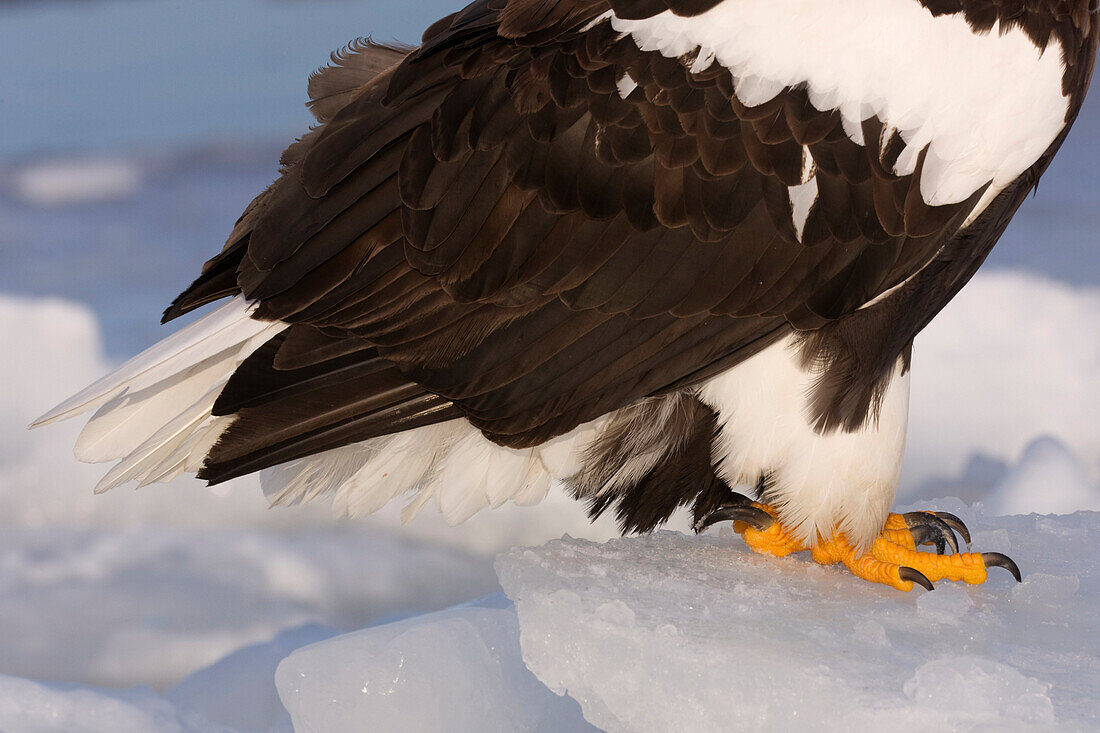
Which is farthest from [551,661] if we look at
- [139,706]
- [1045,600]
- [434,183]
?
[139,706]

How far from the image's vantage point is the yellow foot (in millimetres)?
2881

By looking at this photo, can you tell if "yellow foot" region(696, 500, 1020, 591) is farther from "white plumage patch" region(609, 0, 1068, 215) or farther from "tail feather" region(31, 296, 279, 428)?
"tail feather" region(31, 296, 279, 428)

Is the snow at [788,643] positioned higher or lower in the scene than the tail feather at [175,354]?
lower

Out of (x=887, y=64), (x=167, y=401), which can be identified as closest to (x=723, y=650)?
(x=887, y=64)

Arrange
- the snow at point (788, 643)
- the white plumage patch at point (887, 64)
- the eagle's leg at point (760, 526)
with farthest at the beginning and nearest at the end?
the eagle's leg at point (760, 526)
the white plumage patch at point (887, 64)
the snow at point (788, 643)

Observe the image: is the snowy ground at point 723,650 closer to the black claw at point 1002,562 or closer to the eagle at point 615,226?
the black claw at point 1002,562

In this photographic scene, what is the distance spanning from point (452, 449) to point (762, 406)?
2.50 ft

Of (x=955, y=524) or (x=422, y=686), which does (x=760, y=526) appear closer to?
(x=955, y=524)

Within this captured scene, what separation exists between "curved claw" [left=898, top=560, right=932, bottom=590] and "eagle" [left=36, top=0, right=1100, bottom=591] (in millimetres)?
453

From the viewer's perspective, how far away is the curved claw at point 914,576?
280 centimetres

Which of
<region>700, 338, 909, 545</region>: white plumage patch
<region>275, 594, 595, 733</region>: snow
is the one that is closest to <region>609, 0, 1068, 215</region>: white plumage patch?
<region>700, 338, 909, 545</region>: white plumage patch

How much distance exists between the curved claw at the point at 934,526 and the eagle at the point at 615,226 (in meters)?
0.62

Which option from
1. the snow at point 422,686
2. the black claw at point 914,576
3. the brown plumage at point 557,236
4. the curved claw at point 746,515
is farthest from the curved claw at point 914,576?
the snow at point 422,686

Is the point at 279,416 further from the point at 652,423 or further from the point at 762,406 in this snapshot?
the point at 762,406
